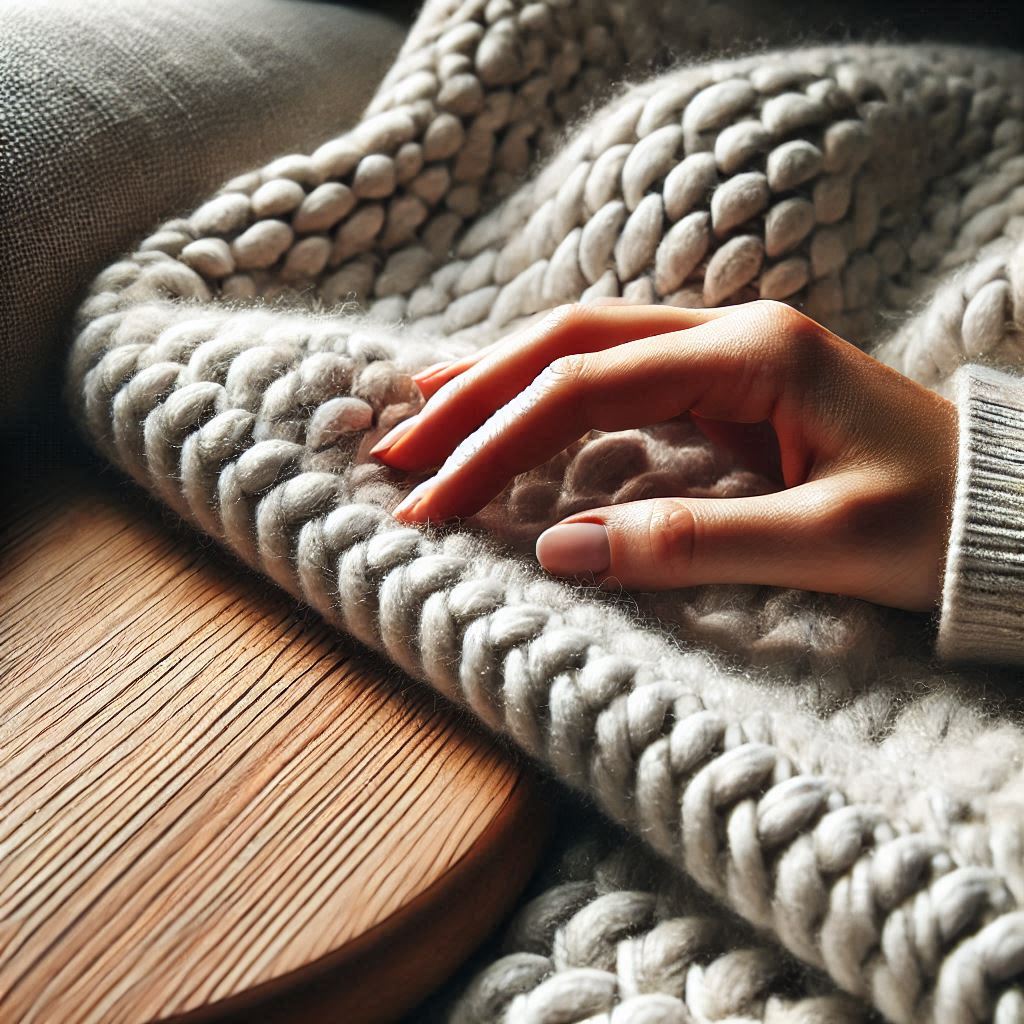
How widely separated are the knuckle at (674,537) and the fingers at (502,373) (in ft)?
0.45

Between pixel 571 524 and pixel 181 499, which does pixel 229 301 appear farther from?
pixel 571 524

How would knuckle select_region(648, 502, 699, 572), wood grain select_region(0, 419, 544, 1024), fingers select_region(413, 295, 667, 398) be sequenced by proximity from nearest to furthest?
wood grain select_region(0, 419, 544, 1024), knuckle select_region(648, 502, 699, 572), fingers select_region(413, 295, 667, 398)

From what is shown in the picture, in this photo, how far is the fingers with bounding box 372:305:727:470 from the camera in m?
0.57

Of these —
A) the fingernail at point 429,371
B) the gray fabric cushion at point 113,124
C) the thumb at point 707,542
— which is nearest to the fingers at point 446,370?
the fingernail at point 429,371

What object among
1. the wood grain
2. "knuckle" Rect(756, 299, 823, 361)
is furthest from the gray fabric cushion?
"knuckle" Rect(756, 299, 823, 361)

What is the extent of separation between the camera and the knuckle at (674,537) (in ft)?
1.67

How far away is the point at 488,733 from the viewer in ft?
1.67

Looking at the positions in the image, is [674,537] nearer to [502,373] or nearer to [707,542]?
[707,542]

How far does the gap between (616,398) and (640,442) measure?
2.7 inches

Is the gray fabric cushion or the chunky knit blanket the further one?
the gray fabric cushion

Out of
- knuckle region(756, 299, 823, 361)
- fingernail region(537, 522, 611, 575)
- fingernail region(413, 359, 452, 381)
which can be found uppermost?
knuckle region(756, 299, 823, 361)

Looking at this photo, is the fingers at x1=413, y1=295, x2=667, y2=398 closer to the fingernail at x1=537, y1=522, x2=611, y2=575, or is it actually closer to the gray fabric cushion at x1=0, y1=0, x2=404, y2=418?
the fingernail at x1=537, y1=522, x2=611, y2=575

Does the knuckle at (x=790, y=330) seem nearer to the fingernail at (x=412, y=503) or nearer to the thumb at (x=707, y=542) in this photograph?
the thumb at (x=707, y=542)

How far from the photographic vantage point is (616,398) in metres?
0.55
